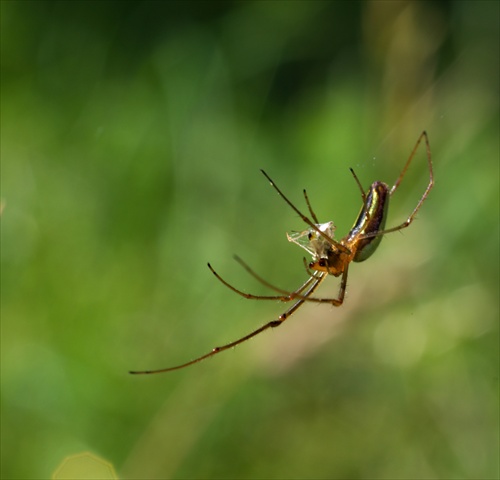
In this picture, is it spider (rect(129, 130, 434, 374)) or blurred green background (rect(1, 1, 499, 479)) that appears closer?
spider (rect(129, 130, 434, 374))

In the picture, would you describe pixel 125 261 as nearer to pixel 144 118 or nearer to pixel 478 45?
pixel 144 118

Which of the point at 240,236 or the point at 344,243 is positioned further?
the point at 240,236

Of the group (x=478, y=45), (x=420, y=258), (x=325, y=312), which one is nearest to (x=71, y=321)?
(x=325, y=312)

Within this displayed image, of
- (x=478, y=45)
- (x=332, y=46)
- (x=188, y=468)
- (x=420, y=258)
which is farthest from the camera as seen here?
(x=332, y=46)

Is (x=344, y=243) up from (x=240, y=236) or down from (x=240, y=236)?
down

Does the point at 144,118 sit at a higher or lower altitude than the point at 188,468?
higher

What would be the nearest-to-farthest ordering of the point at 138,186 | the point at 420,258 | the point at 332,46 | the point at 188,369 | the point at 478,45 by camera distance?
the point at 188,369 < the point at 420,258 < the point at 138,186 < the point at 478,45 < the point at 332,46

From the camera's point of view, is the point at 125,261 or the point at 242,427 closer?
the point at 242,427

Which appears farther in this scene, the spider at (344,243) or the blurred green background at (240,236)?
the blurred green background at (240,236)
